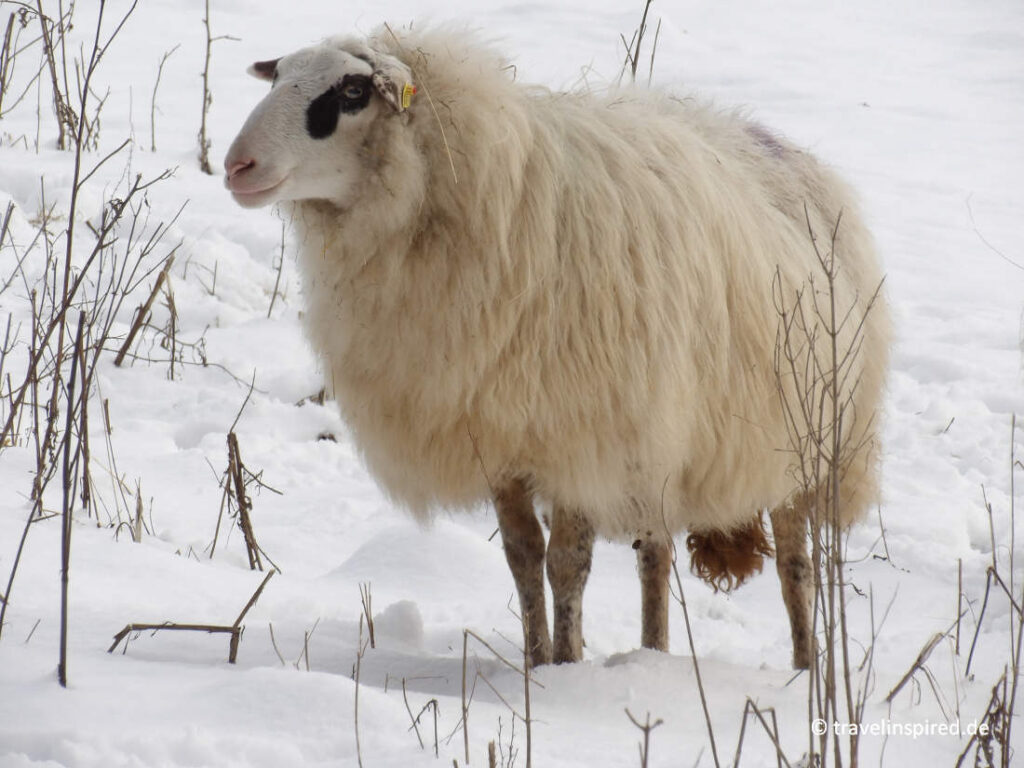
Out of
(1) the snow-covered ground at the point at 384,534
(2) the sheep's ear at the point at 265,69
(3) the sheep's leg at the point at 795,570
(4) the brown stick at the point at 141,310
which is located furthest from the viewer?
(4) the brown stick at the point at 141,310

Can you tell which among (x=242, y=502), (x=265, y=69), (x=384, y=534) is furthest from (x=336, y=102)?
(x=384, y=534)

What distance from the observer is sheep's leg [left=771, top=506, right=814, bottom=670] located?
12.5ft

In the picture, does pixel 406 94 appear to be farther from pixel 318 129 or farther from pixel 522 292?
pixel 522 292

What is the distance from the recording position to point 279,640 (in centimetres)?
314

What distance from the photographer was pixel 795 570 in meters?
3.83

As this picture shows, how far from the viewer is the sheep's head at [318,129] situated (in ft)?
9.46

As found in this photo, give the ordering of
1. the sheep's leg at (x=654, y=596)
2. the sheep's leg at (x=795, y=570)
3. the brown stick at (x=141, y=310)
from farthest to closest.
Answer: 1. the brown stick at (x=141, y=310)
2. the sheep's leg at (x=654, y=596)
3. the sheep's leg at (x=795, y=570)

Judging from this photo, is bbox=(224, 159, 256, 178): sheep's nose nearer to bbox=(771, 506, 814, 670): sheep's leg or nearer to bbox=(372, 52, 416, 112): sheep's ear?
bbox=(372, 52, 416, 112): sheep's ear

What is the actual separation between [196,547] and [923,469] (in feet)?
10.5

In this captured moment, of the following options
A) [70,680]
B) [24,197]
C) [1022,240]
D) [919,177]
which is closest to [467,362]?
[70,680]

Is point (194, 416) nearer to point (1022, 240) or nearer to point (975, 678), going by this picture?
point (975, 678)

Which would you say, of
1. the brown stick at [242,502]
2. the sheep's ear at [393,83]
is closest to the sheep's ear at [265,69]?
the sheep's ear at [393,83]

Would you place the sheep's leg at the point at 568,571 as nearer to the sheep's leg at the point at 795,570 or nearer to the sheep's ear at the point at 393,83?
the sheep's leg at the point at 795,570

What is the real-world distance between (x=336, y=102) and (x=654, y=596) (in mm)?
1960
